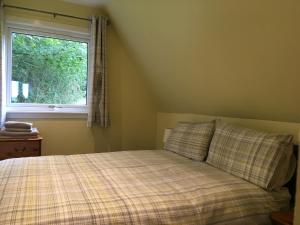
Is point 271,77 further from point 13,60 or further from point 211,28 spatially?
point 13,60

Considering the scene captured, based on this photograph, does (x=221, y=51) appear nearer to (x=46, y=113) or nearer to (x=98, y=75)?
(x=98, y=75)

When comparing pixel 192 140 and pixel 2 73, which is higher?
pixel 2 73

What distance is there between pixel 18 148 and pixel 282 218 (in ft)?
7.16

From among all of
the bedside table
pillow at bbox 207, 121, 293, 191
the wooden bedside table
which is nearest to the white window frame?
the wooden bedside table

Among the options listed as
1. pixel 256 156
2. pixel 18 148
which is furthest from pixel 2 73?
pixel 256 156

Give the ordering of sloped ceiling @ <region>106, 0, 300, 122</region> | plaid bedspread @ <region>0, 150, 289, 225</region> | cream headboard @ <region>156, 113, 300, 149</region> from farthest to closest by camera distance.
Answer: cream headboard @ <region>156, 113, 300, 149</region>, sloped ceiling @ <region>106, 0, 300, 122</region>, plaid bedspread @ <region>0, 150, 289, 225</region>

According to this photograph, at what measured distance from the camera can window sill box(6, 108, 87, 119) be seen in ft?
8.77

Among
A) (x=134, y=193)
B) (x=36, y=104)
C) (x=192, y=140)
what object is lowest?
(x=134, y=193)

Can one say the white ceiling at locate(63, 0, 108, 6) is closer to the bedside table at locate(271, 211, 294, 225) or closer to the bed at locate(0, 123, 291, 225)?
the bed at locate(0, 123, 291, 225)

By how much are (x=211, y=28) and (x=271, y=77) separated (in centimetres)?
52

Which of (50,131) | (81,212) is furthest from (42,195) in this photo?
(50,131)

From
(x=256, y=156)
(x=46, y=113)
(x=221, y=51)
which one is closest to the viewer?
(x=256, y=156)

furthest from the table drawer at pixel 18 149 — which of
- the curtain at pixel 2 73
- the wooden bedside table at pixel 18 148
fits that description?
the curtain at pixel 2 73

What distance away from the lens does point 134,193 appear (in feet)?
4.11
